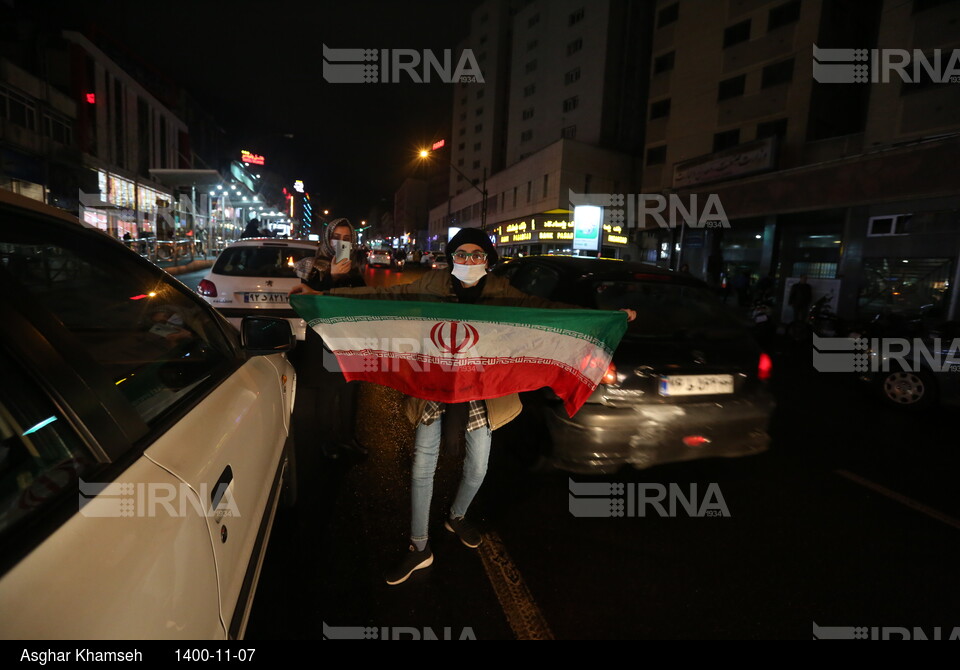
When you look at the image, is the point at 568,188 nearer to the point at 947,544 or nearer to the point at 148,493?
the point at 947,544

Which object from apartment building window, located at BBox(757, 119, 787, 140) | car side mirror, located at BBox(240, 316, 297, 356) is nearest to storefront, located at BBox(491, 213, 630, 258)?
apartment building window, located at BBox(757, 119, 787, 140)

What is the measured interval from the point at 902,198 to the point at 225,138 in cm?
7803

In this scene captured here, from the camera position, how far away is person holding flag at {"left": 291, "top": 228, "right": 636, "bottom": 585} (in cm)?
263

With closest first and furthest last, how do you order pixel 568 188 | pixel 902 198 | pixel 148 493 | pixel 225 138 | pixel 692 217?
pixel 148 493 < pixel 902 198 < pixel 692 217 < pixel 568 188 < pixel 225 138

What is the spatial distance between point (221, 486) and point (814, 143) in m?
25.6

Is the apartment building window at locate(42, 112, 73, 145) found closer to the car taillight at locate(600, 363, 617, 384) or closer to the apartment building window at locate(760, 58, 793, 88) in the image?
the car taillight at locate(600, 363, 617, 384)

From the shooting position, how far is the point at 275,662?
2072mm

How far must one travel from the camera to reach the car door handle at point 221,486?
4.79 feet

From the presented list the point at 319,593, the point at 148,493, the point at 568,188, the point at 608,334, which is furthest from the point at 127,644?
the point at 568,188

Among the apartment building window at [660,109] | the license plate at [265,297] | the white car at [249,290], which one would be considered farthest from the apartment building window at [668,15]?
the license plate at [265,297]

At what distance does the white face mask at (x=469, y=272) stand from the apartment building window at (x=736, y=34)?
27.6 m

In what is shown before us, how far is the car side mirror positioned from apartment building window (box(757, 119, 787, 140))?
976 inches

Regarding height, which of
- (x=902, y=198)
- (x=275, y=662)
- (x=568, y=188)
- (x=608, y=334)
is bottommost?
(x=275, y=662)

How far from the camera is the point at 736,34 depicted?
Answer: 23.8 metres
